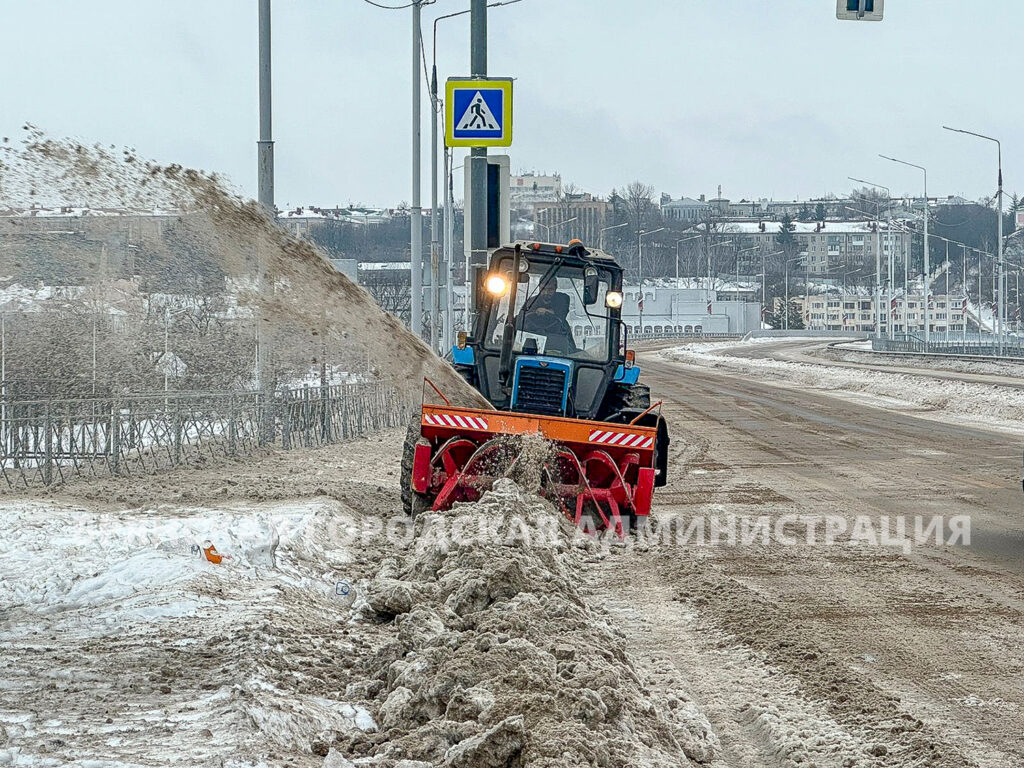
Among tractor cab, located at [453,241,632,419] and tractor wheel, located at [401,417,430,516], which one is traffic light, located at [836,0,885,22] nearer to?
tractor cab, located at [453,241,632,419]

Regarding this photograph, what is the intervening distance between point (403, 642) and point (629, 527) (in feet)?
16.8

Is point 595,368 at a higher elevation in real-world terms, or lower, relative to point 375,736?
higher

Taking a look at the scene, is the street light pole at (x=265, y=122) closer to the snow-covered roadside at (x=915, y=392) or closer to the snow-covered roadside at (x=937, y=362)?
the snow-covered roadside at (x=915, y=392)

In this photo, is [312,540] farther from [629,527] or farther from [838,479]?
[838,479]

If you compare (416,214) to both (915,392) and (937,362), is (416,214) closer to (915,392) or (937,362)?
(915,392)

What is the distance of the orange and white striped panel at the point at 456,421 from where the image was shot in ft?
36.3

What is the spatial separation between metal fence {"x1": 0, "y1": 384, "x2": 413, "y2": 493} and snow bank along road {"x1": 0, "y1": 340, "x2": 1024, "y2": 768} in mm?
739

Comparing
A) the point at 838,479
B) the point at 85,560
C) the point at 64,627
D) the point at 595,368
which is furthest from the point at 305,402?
the point at 64,627

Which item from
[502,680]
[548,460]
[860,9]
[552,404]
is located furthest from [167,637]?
[860,9]

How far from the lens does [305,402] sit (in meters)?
17.4

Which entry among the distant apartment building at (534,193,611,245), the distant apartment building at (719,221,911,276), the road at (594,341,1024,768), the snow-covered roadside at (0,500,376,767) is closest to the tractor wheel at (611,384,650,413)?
the road at (594,341,1024,768)

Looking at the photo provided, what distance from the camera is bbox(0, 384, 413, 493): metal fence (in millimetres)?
12867

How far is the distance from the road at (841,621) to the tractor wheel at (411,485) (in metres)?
2.17

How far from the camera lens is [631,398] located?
41.9ft
